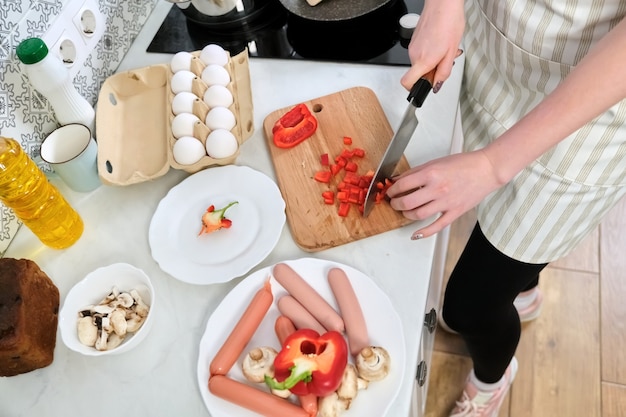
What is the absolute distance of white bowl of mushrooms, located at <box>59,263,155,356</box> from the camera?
2.46 ft

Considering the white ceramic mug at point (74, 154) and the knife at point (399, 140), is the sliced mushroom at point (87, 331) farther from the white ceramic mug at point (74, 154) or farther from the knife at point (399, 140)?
the knife at point (399, 140)

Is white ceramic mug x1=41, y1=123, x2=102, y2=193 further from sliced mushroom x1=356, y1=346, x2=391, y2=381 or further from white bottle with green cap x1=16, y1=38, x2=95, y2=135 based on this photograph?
sliced mushroom x1=356, y1=346, x2=391, y2=381

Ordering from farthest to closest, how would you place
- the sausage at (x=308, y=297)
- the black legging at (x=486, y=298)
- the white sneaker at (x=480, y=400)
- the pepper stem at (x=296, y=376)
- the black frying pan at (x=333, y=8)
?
the white sneaker at (x=480, y=400), the black frying pan at (x=333, y=8), the black legging at (x=486, y=298), the sausage at (x=308, y=297), the pepper stem at (x=296, y=376)

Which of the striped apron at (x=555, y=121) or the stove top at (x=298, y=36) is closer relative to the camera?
the striped apron at (x=555, y=121)

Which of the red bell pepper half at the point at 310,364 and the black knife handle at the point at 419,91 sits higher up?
the black knife handle at the point at 419,91

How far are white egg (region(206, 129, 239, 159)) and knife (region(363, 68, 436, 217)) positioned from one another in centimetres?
25

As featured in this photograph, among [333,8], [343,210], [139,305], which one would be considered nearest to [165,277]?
[139,305]

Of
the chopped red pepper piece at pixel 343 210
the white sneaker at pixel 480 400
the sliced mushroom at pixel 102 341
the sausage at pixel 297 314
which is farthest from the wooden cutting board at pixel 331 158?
the white sneaker at pixel 480 400

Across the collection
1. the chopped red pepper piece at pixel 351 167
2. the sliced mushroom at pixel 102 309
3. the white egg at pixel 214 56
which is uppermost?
the white egg at pixel 214 56

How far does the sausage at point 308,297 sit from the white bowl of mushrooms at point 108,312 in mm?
192

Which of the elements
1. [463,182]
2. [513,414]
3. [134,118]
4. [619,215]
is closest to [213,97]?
[134,118]

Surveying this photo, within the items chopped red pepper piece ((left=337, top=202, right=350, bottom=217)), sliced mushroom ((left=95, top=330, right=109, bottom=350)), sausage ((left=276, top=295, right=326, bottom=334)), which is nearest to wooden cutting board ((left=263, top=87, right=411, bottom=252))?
chopped red pepper piece ((left=337, top=202, right=350, bottom=217))

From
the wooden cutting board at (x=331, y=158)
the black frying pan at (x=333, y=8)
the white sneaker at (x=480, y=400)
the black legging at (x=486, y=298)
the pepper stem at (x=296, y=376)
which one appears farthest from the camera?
the white sneaker at (x=480, y=400)

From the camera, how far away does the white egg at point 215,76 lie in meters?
0.98
